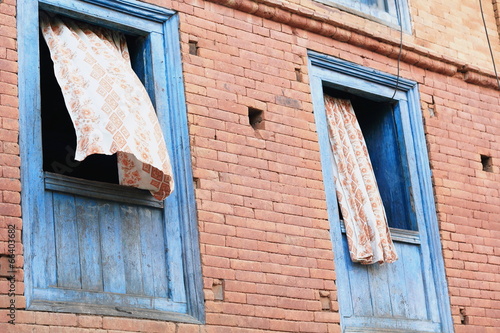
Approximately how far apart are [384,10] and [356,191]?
2220mm

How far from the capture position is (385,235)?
30.5ft

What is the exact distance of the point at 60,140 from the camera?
968 centimetres

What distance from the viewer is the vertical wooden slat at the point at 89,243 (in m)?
7.39

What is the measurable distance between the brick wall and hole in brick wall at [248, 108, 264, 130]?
31 mm

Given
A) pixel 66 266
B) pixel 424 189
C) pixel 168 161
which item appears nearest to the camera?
pixel 66 266

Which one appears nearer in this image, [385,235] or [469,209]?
[385,235]

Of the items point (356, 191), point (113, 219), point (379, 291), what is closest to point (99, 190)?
point (113, 219)

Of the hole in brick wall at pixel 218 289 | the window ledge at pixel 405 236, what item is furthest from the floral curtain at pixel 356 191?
the hole in brick wall at pixel 218 289

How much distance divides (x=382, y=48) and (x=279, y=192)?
224cm

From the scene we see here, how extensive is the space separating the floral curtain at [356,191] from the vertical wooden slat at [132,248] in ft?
7.10

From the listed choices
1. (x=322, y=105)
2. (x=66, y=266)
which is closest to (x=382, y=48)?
(x=322, y=105)

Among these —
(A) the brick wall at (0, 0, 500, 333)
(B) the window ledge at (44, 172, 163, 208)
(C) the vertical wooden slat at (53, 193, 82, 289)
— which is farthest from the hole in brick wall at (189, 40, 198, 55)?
(C) the vertical wooden slat at (53, 193, 82, 289)

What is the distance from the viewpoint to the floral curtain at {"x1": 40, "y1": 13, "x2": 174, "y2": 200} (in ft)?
24.7

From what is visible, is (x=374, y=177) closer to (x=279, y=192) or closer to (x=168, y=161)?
(x=279, y=192)
